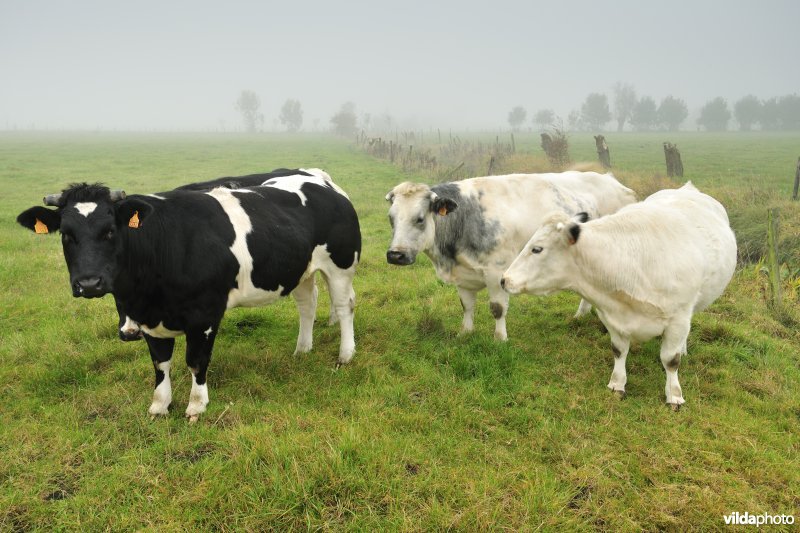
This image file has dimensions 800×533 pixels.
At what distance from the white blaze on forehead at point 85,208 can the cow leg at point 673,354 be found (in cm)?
497

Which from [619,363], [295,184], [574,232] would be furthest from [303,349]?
[619,363]

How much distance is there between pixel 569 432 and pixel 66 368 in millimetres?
5070

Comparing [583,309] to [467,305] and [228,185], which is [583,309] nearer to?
[467,305]

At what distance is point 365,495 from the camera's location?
3.34 meters

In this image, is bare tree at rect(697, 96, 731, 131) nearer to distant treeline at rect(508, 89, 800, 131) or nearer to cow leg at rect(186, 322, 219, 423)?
distant treeline at rect(508, 89, 800, 131)

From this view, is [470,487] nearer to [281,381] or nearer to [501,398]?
[501,398]

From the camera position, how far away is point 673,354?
4.59 m

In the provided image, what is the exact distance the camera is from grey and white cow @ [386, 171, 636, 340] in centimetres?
570

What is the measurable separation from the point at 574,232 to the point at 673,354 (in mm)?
1464

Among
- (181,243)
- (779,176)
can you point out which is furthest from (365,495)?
(779,176)

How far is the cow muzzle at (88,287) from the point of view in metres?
3.47

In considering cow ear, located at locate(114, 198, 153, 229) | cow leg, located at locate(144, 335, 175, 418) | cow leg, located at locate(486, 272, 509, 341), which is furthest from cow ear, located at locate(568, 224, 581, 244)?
cow leg, located at locate(144, 335, 175, 418)

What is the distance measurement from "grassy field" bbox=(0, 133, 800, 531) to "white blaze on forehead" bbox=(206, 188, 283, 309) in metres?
0.93

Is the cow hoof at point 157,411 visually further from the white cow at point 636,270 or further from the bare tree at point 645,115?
the bare tree at point 645,115
